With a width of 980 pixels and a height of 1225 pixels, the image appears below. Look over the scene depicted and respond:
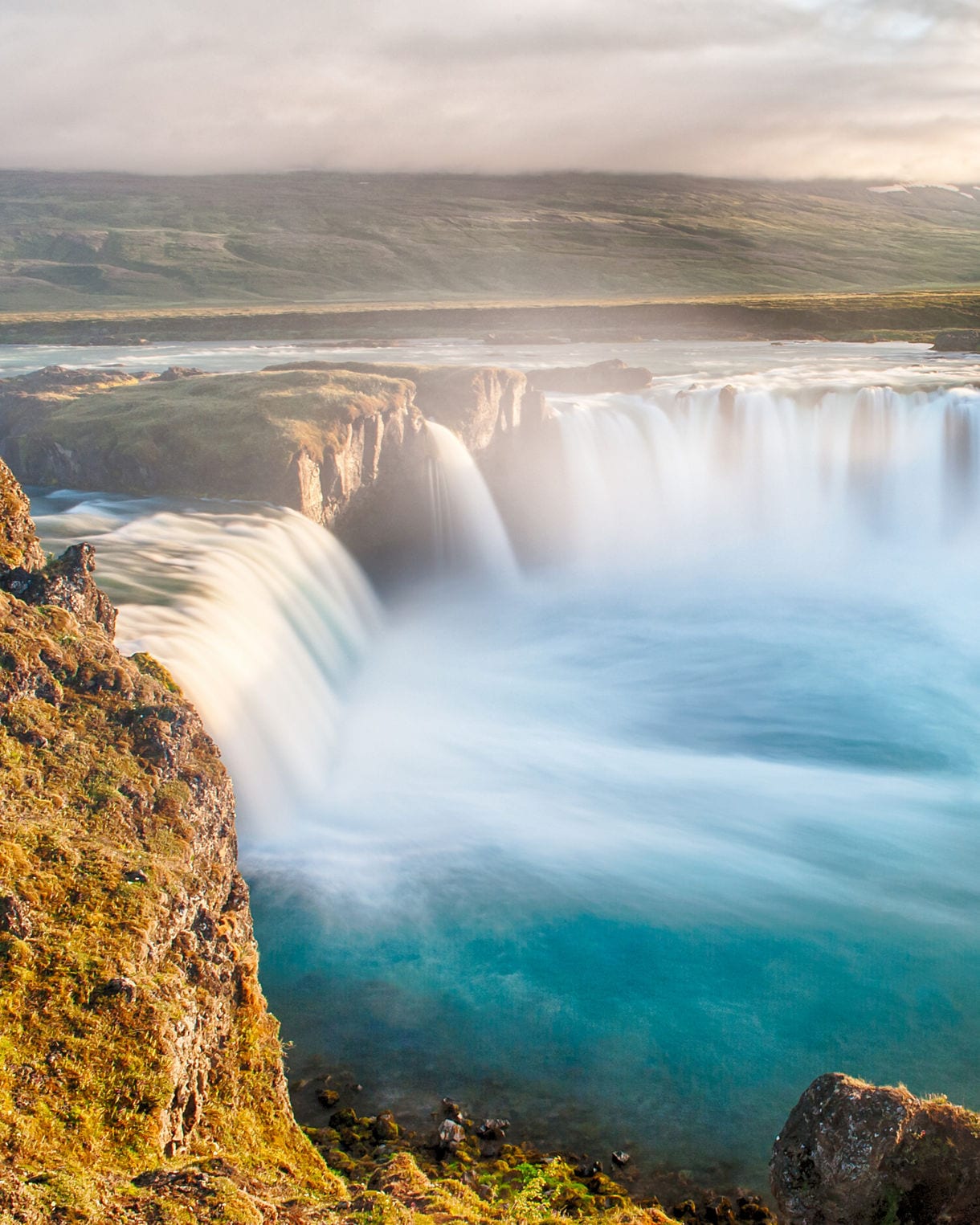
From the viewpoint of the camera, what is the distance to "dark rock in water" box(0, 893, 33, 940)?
7949 mm

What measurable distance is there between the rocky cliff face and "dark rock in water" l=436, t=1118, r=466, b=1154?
2.30 metres

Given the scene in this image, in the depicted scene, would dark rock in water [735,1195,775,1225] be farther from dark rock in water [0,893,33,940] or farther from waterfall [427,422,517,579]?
waterfall [427,422,517,579]

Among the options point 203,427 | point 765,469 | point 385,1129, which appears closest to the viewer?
point 385,1129

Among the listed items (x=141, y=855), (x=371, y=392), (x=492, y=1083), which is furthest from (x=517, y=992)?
(x=371, y=392)

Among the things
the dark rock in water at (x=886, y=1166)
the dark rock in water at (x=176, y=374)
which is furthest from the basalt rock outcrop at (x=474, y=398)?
the dark rock in water at (x=886, y=1166)

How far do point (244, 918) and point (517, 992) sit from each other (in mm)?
5511

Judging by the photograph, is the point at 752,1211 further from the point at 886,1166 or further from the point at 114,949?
the point at 114,949

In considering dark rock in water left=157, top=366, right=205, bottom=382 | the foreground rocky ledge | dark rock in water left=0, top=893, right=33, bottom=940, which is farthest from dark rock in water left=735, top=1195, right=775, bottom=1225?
dark rock in water left=157, top=366, right=205, bottom=382

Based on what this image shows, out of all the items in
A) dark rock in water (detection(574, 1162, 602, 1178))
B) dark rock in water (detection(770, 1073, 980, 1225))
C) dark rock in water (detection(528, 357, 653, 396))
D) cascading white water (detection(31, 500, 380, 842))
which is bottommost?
dark rock in water (detection(574, 1162, 602, 1178))

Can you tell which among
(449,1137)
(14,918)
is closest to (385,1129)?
(449,1137)

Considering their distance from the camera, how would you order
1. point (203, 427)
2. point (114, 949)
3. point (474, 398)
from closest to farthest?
1. point (114, 949)
2. point (203, 427)
3. point (474, 398)

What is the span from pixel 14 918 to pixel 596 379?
50198 millimetres

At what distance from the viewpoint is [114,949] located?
8547mm

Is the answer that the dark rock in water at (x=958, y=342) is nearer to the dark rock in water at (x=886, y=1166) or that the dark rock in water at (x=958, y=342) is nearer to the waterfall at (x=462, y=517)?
the waterfall at (x=462, y=517)
